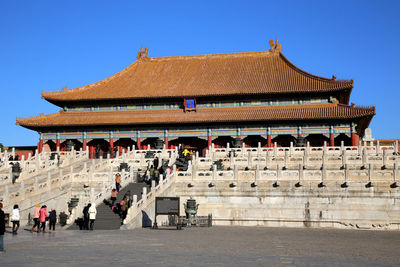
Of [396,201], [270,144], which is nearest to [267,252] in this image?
[396,201]

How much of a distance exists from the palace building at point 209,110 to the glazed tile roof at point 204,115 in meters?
0.09

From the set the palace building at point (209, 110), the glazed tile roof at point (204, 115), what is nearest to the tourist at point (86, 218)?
the palace building at point (209, 110)

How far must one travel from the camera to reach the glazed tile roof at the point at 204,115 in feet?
153

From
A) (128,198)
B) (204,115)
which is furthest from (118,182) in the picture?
(204,115)

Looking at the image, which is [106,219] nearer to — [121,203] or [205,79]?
[121,203]

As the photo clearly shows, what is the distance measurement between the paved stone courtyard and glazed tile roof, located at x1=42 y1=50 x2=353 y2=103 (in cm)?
3111

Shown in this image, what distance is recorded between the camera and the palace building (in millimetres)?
47719

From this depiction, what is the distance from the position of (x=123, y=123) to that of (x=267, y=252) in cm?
3637

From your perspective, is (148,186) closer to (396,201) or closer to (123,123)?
(396,201)

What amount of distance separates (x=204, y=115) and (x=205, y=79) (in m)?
6.18

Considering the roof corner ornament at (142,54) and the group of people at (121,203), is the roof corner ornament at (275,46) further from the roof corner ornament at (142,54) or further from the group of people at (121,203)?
the group of people at (121,203)

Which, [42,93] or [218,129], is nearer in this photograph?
[218,129]

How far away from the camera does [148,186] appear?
2852 centimetres

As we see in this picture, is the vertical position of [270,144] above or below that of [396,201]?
above
